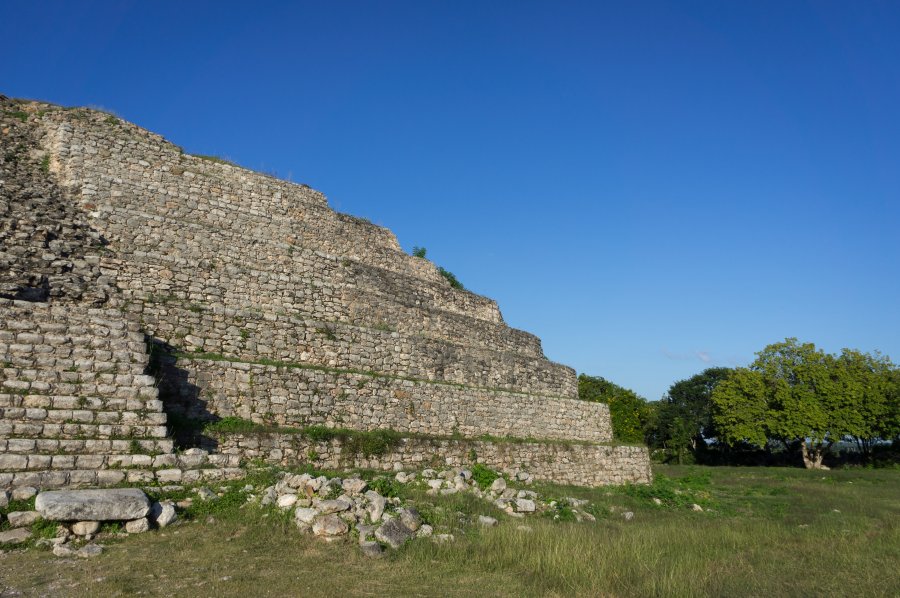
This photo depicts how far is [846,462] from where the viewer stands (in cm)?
4784

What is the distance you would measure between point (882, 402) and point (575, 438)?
34.2 m

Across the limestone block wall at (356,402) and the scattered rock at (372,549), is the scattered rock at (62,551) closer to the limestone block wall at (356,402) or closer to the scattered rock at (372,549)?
the scattered rock at (372,549)

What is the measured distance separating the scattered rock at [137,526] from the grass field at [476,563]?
0.15 metres

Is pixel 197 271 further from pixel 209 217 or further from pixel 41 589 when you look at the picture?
pixel 41 589

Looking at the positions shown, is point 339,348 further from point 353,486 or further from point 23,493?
point 23,493

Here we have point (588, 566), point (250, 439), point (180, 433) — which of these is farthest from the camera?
point (250, 439)

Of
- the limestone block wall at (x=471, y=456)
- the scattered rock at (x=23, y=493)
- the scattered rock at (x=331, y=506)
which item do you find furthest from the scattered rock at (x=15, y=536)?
the limestone block wall at (x=471, y=456)

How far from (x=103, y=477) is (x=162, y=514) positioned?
4.49 feet

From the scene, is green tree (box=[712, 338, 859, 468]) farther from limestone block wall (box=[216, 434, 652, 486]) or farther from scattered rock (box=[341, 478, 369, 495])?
scattered rock (box=[341, 478, 369, 495])

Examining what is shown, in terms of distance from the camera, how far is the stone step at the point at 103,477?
8.29m

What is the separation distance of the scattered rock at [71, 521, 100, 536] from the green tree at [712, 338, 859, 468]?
48.5 metres

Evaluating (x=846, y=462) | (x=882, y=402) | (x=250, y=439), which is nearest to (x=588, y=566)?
(x=250, y=439)

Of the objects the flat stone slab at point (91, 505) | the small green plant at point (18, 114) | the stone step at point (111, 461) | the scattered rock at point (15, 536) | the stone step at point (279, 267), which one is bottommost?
the scattered rock at point (15, 536)

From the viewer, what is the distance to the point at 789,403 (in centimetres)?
4556
